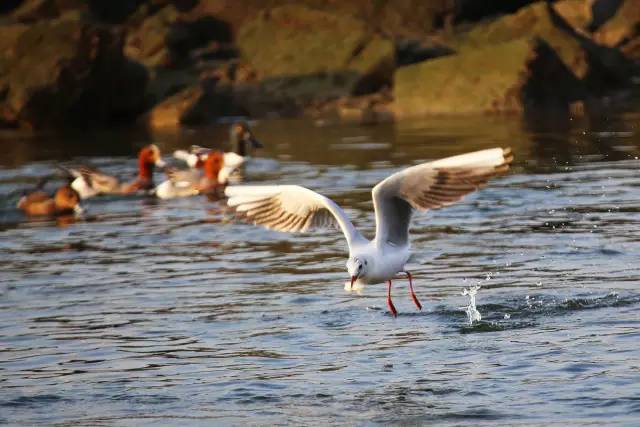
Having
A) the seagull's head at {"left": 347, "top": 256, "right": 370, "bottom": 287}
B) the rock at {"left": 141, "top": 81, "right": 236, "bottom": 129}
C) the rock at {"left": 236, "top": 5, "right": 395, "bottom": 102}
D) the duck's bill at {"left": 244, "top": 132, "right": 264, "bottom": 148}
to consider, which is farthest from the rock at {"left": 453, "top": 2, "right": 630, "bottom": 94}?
the seagull's head at {"left": 347, "top": 256, "right": 370, "bottom": 287}

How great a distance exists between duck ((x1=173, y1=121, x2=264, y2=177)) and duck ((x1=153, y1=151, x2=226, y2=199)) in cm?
25

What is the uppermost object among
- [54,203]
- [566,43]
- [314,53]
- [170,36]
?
[170,36]

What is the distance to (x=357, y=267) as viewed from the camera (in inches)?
432

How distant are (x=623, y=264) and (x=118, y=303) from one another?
459 centimetres

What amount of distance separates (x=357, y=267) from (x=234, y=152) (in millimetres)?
14384

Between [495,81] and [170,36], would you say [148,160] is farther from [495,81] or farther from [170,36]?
[170,36]

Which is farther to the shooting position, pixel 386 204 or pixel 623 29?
pixel 623 29

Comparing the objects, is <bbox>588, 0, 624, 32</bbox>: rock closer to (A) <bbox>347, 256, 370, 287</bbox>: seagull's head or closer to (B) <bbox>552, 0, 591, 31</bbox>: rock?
(B) <bbox>552, 0, 591, 31</bbox>: rock

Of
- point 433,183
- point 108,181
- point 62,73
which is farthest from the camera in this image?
point 62,73

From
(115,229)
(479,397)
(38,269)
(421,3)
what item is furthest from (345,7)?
(479,397)

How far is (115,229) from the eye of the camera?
1819cm

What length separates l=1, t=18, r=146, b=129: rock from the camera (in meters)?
34.0

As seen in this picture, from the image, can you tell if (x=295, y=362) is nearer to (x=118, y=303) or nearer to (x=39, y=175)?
(x=118, y=303)

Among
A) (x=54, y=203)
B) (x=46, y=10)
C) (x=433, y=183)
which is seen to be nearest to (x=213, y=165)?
(x=54, y=203)
